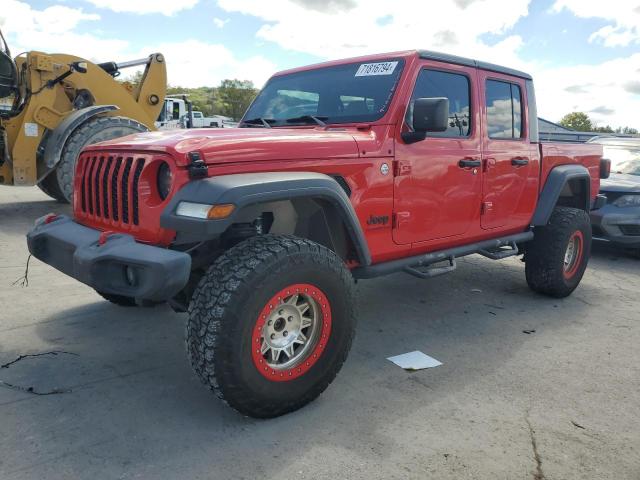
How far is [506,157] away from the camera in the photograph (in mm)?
4223

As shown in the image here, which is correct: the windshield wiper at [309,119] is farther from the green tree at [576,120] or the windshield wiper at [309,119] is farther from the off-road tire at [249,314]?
the green tree at [576,120]

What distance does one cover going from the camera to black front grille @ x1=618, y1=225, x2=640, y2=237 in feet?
21.3

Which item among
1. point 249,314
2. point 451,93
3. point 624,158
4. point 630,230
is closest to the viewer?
point 249,314

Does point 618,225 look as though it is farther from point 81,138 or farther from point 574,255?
point 81,138

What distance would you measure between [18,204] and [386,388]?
8.15 m

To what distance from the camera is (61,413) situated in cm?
268

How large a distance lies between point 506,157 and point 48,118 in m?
6.60

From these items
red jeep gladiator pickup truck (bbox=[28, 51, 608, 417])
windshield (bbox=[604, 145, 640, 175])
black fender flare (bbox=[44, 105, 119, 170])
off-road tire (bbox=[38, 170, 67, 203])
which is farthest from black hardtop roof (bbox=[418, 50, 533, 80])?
off-road tire (bbox=[38, 170, 67, 203])

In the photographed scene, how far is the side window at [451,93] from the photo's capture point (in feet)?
12.0

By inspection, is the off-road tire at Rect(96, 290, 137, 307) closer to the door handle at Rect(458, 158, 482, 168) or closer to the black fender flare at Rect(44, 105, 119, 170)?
the door handle at Rect(458, 158, 482, 168)

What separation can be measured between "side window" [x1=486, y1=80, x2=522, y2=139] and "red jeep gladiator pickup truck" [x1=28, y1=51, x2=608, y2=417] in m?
0.02

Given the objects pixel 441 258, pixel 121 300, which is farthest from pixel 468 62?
pixel 121 300

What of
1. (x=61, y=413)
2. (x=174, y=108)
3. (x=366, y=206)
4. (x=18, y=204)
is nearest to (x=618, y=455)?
(x=366, y=206)

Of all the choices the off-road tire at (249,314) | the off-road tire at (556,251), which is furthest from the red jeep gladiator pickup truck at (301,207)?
the off-road tire at (556,251)
